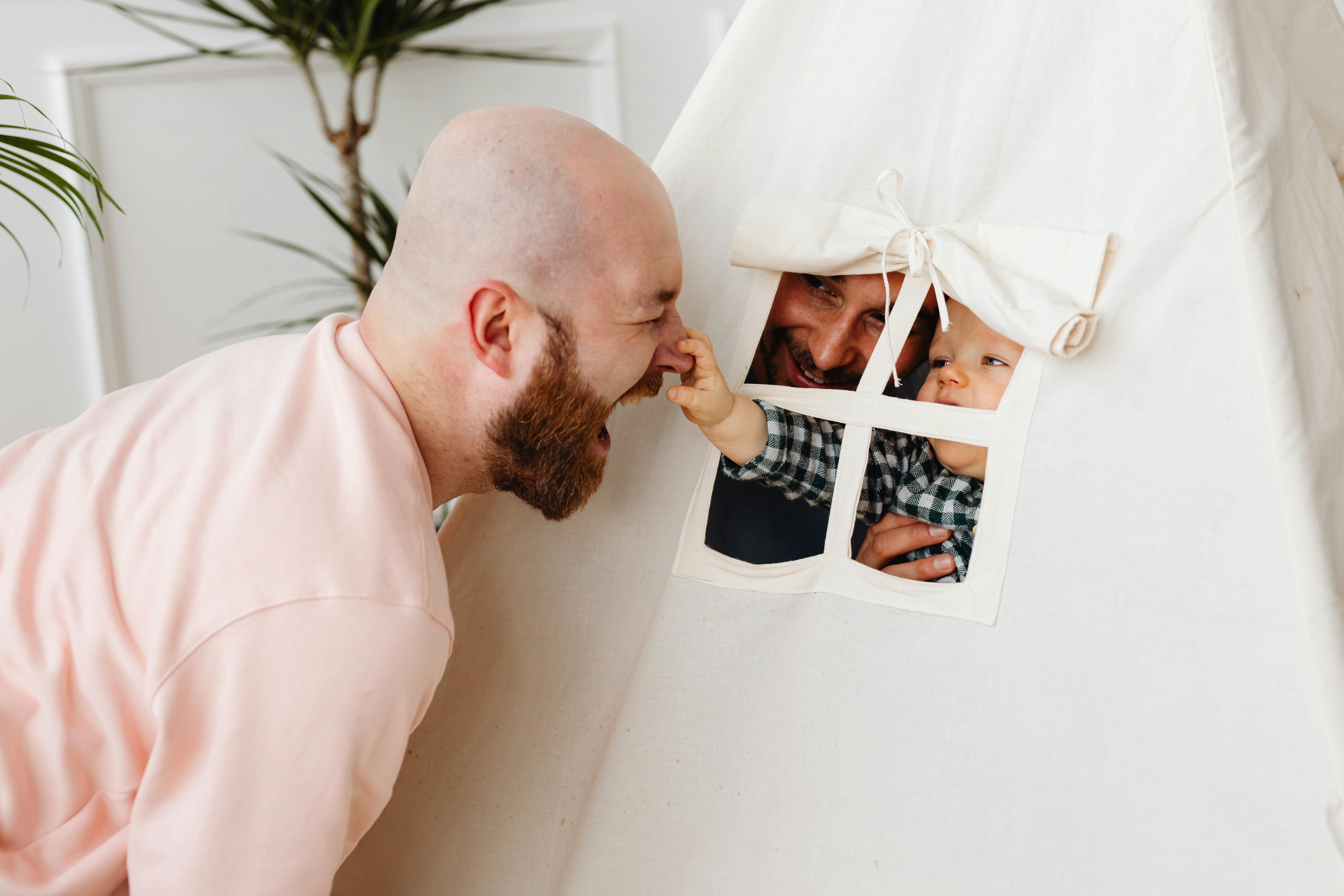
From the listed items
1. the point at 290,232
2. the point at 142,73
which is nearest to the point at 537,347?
the point at 290,232

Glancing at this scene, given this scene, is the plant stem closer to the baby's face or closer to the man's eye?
the man's eye

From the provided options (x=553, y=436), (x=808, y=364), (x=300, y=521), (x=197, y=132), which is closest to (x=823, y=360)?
(x=808, y=364)

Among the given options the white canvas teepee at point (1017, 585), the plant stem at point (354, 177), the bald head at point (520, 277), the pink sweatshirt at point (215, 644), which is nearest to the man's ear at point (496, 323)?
the bald head at point (520, 277)

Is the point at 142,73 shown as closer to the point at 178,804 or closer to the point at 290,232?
the point at 290,232

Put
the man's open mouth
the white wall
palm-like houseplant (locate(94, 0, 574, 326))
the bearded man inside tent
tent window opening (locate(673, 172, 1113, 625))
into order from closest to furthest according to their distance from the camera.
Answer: tent window opening (locate(673, 172, 1113, 625)) < the bearded man inside tent < the man's open mouth < palm-like houseplant (locate(94, 0, 574, 326)) < the white wall

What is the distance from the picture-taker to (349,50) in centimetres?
180

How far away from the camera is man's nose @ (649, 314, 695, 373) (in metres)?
0.91

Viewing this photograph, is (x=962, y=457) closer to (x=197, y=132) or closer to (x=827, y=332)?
(x=827, y=332)

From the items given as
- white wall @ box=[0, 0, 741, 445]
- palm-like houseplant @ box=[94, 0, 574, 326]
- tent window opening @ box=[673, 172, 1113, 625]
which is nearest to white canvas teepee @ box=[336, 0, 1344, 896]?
tent window opening @ box=[673, 172, 1113, 625]

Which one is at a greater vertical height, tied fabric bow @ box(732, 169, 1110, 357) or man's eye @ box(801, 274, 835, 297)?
tied fabric bow @ box(732, 169, 1110, 357)

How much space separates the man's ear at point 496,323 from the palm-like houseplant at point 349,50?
3.16ft

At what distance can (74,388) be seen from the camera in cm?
213

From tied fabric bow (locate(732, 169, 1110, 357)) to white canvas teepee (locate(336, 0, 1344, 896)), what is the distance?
0.02 metres

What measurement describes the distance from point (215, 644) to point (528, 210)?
45cm
